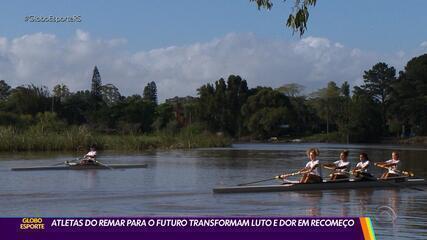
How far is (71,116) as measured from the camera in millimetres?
125500

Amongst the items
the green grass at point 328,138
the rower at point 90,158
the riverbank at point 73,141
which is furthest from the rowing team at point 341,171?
the green grass at point 328,138

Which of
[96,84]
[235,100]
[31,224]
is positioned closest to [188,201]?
[31,224]

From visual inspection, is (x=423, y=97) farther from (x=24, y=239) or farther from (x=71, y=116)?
(x=24, y=239)

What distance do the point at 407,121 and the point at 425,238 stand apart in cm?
11478

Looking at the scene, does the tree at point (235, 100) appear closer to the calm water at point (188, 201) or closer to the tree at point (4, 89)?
the tree at point (4, 89)

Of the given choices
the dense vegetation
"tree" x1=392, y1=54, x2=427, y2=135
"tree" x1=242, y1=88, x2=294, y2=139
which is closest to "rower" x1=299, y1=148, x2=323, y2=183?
the dense vegetation

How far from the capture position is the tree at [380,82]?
13262 centimetres

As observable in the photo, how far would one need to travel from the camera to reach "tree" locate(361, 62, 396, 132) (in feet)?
435

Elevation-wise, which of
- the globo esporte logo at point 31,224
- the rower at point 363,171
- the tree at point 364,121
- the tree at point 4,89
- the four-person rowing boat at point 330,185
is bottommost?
the four-person rowing boat at point 330,185

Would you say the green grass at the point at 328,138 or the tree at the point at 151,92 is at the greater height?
the tree at the point at 151,92

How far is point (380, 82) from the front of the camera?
135250 mm

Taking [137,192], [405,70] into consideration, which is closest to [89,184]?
[137,192]

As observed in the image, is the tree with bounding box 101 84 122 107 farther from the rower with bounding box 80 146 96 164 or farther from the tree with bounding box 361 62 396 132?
the rower with bounding box 80 146 96 164

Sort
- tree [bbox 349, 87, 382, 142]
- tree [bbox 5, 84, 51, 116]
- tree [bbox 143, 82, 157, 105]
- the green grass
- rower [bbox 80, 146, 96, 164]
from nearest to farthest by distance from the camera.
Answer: rower [bbox 80, 146, 96, 164], tree [bbox 5, 84, 51, 116], tree [bbox 349, 87, 382, 142], the green grass, tree [bbox 143, 82, 157, 105]
